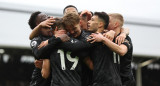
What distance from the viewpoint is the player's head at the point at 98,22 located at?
4.23 metres

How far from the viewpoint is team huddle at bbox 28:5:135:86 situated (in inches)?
158

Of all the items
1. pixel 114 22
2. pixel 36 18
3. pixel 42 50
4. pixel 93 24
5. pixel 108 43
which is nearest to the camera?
pixel 108 43

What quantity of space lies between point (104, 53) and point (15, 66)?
53.9 feet

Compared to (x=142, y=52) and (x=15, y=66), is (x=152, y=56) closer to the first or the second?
(x=142, y=52)

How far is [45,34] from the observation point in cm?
451

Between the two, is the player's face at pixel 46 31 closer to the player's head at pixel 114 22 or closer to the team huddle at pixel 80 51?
the team huddle at pixel 80 51

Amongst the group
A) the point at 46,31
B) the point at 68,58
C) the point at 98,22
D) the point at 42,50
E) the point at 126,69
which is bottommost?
the point at 126,69

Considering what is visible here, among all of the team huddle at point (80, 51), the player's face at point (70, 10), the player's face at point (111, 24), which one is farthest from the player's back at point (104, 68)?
the player's face at point (70, 10)

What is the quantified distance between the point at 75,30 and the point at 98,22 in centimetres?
33

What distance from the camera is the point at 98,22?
424 centimetres

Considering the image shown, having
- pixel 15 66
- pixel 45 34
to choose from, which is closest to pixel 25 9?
pixel 15 66

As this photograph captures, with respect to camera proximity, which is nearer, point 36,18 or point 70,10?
point 70,10

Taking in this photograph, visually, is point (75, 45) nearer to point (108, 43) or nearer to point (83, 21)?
point (108, 43)

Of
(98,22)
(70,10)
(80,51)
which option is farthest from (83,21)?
(80,51)
